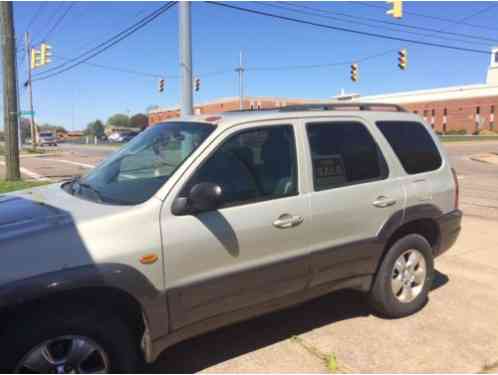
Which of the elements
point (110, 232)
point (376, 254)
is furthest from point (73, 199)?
point (376, 254)

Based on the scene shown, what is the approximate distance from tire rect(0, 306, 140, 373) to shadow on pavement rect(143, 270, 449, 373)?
1.96 ft

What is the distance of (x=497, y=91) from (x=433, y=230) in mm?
79123

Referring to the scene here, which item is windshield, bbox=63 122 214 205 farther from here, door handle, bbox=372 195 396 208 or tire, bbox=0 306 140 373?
door handle, bbox=372 195 396 208

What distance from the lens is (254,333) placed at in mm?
3842

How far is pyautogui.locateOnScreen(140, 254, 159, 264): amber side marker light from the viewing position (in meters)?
2.75

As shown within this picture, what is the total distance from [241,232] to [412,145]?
205 centimetres

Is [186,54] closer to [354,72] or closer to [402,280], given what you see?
[402,280]

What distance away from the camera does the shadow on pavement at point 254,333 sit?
340 centimetres

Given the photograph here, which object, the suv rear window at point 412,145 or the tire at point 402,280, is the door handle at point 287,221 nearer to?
the tire at point 402,280

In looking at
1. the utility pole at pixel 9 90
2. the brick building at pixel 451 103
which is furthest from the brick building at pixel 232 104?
the utility pole at pixel 9 90

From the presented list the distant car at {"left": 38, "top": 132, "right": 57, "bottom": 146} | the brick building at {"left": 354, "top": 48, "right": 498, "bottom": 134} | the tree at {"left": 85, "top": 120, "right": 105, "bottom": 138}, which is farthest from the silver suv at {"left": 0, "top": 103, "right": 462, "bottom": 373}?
the tree at {"left": 85, "top": 120, "right": 105, "bottom": 138}

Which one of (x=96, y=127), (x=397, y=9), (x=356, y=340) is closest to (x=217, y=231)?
(x=356, y=340)

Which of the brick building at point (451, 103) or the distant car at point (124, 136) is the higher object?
the brick building at point (451, 103)

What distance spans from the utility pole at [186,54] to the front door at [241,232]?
27.2 feet
